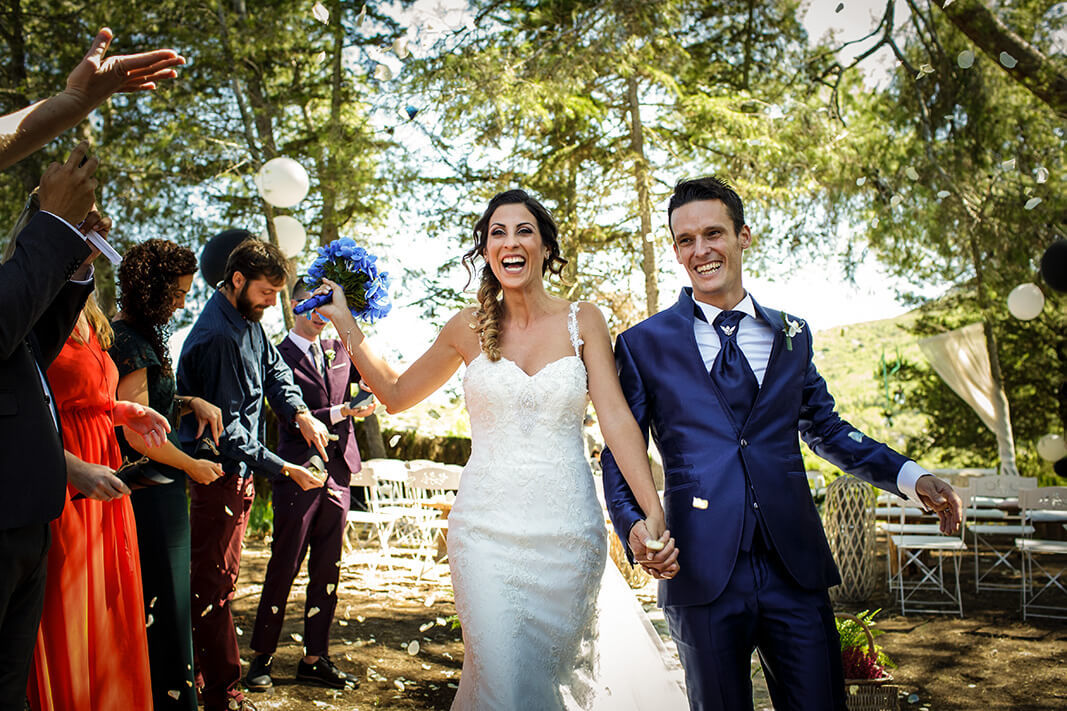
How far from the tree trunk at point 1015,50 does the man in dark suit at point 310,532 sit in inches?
233

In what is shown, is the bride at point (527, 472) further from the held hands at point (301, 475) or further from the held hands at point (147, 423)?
the held hands at point (301, 475)

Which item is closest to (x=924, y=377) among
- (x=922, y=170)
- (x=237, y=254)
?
(x=922, y=170)

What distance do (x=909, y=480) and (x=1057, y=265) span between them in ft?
2.98

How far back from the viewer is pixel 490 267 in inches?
131

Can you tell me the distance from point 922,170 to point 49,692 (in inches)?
441

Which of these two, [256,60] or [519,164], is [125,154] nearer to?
[256,60]

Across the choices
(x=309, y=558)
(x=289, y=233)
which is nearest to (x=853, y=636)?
(x=309, y=558)

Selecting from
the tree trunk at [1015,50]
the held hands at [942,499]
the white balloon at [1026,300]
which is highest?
the tree trunk at [1015,50]

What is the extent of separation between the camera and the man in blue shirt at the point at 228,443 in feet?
13.3

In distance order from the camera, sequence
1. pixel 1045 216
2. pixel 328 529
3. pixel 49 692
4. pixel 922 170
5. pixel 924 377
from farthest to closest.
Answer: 1. pixel 924 377
2. pixel 922 170
3. pixel 1045 216
4. pixel 328 529
5. pixel 49 692

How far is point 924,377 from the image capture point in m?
19.3

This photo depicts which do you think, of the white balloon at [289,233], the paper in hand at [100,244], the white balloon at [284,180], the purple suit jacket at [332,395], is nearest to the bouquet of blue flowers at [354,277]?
the paper in hand at [100,244]

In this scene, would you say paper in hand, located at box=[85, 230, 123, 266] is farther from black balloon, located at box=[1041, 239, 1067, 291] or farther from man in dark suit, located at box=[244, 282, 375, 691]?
black balloon, located at box=[1041, 239, 1067, 291]

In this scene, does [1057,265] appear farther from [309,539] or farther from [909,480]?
[309,539]
